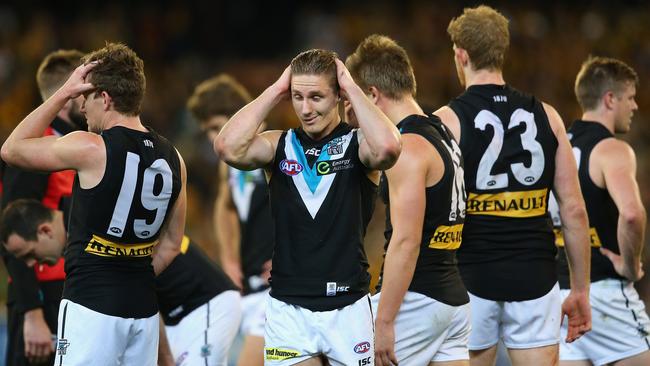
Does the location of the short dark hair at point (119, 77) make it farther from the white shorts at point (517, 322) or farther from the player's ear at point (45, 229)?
the white shorts at point (517, 322)

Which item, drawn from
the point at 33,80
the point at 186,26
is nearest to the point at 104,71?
the point at 33,80

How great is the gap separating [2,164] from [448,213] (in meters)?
3.33

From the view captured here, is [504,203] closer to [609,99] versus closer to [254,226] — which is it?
[609,99]

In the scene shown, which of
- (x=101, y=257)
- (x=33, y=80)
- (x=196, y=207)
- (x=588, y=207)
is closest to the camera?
(x=101, y=257)

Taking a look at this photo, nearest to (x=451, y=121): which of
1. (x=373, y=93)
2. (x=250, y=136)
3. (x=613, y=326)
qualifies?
(x=373, y=93)

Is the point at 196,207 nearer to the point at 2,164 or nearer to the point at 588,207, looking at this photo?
the point at 2,164

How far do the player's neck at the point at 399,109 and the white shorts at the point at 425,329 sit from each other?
1.03 meters

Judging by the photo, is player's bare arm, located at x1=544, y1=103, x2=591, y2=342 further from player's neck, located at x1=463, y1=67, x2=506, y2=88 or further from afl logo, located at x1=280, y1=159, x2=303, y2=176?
afl logo, located at x1=280, y1=159, x2=303, y2=176

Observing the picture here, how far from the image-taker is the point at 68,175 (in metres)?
6.90

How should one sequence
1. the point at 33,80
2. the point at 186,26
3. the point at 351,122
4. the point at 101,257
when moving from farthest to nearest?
the point at 186,26 < the point at 33,80 < the point at 351,122 < the point at 101,257

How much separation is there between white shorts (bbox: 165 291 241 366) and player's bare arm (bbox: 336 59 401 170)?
2356 mm

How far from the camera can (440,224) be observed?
5.50 metres

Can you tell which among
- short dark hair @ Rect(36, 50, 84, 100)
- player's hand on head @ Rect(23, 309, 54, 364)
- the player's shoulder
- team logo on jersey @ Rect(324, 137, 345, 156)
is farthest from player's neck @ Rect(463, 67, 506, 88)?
player's hand on head @ Rect(23, 309, 54, 364)

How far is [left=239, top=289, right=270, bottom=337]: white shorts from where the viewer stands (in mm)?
7605
